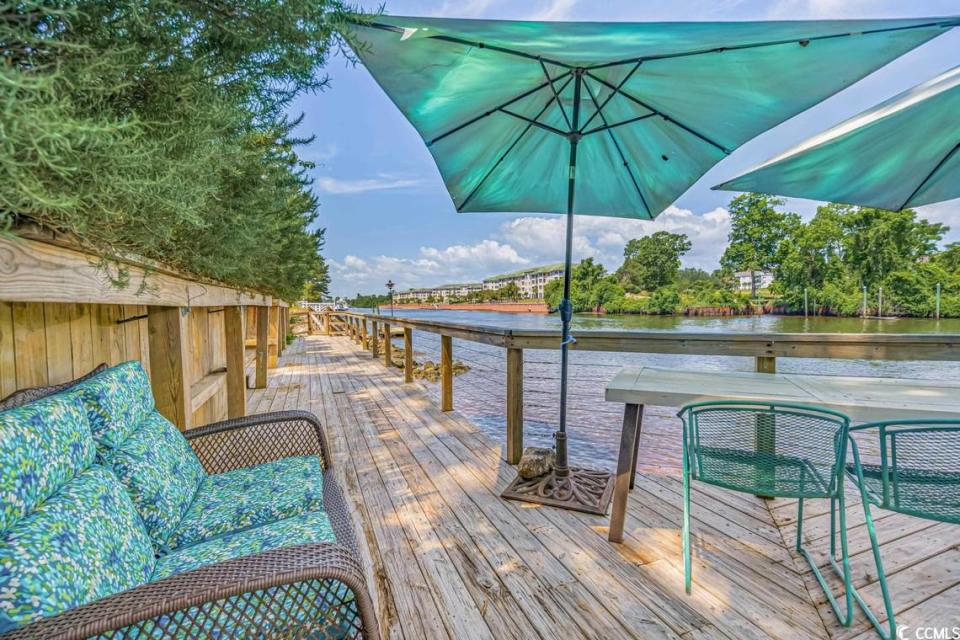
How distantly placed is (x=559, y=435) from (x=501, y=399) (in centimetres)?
321

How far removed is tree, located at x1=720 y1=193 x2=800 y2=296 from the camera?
30.8 metres

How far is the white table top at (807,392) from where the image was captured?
1.42 m

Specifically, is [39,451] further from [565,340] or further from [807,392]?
[807,392]

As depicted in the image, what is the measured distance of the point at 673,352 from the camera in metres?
2.28

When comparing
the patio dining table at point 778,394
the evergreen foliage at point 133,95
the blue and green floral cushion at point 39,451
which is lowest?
the patio dining table at point 778,394

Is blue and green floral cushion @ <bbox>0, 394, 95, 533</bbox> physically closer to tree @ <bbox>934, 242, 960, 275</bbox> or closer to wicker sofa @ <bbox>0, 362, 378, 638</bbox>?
wicker sofa @ <bbox>0, 362, 378, 638</bbox>

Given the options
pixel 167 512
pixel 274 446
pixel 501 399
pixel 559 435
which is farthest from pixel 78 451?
→ pixel 501 399

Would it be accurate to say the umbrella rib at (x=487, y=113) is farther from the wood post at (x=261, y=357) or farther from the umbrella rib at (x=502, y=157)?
the wood post at (x=261, y=357)

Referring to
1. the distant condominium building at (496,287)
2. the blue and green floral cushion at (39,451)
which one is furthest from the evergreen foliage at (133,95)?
the distant condominium building at (496,287)

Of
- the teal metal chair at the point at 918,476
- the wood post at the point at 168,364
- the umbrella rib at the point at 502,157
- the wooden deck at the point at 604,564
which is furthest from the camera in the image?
the umbrella rib at the point at 502,157

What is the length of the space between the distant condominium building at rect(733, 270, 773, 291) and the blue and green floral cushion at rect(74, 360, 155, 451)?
37.6 m

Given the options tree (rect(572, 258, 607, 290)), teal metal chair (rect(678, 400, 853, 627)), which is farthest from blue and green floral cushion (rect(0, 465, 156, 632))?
tree (rect(572, 258, 607, 290))

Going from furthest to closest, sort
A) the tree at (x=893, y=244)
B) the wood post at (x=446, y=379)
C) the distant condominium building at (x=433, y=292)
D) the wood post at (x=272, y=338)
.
A: the distant condominium building at (x=433, y=292)
the tree at (x=893, y=244)
the wood post at (x=272, y=338)
the wood post at (x=446, y=379)

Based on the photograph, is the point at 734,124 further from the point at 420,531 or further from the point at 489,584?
the point at 420,531
